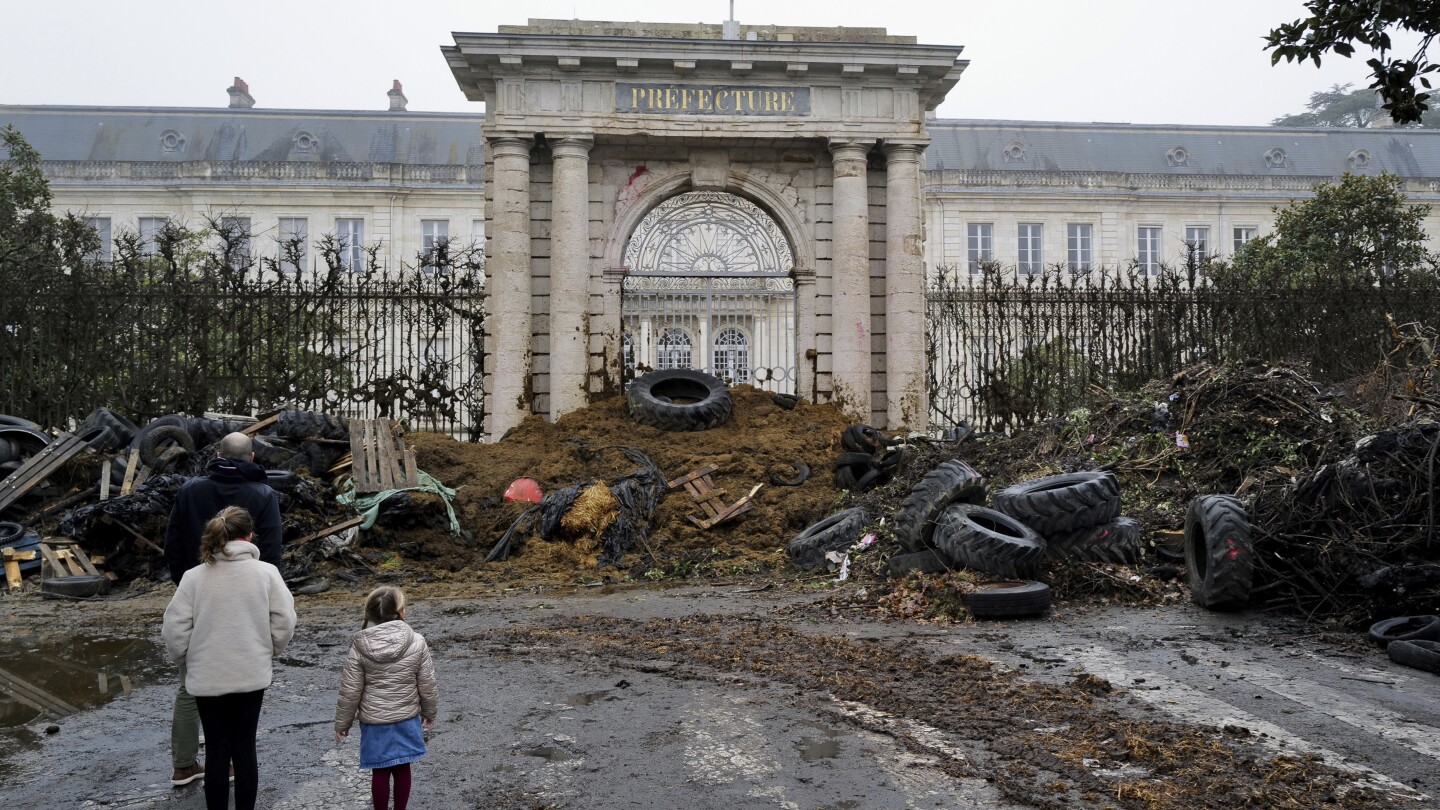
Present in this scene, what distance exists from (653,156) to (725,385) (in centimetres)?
387

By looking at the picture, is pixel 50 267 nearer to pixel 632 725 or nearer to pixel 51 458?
pixel 51 458

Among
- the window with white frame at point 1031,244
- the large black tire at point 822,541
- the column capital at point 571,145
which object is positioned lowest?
the large black tire at point 822,541

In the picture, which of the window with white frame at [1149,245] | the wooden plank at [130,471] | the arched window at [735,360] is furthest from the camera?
the window with white frame at [1149,245]

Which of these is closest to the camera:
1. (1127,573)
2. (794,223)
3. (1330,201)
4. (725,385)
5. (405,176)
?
(1127,573)

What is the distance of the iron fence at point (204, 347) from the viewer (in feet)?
59.4

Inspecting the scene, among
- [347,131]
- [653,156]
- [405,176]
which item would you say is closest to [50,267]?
[653,156]

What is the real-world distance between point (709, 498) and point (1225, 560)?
21.0 ft

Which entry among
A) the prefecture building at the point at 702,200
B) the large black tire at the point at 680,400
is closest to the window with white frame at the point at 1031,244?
the prefecture building at the point at 702,200

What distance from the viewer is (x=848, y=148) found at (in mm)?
17328

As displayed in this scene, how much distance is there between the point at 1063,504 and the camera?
1059 cm

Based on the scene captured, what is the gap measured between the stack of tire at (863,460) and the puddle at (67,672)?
8687mm

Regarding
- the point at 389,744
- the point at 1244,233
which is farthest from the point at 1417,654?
the point at 1244,233

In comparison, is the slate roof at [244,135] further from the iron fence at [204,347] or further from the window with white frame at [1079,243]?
the iron fence at [204,347]

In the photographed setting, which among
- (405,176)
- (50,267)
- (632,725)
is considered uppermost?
(405,176)
